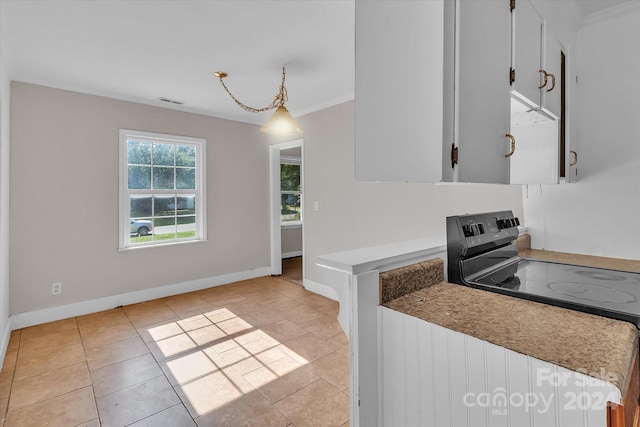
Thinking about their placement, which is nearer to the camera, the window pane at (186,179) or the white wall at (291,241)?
the window pane at (186,179)

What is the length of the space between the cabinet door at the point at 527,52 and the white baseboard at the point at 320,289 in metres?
3.06

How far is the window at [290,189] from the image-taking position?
6.48m

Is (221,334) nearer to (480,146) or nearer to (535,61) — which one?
(480,146)

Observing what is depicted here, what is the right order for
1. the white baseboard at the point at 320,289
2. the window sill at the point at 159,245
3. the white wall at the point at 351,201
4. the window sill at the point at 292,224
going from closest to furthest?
the white wall at the point at 351,201, the window sill at the point at 159,245, the white baseboard at the point at 320,289, the window sill at the point at 292,224

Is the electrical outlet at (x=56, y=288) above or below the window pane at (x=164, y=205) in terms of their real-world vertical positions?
below

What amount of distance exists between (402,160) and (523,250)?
4.84ft

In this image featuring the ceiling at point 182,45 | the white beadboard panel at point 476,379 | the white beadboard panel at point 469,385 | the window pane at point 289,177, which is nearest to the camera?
the white beadboard panel at point 469,385

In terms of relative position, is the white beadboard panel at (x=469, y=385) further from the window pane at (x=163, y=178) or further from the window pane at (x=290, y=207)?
the window pane at (x=290, y=207)

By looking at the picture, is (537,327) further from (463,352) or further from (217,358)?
(217,358)

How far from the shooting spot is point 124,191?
3.67 m

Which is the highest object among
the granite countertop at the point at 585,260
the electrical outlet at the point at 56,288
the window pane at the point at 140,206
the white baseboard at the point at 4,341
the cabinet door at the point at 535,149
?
the cabinet door at the point at 535,149

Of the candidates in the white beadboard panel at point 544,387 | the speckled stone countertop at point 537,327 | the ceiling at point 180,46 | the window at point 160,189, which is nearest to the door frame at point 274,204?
the window at point 160,189

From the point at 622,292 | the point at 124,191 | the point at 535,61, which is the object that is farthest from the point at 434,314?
the point at 124,191

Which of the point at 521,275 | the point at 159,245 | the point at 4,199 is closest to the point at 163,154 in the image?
the point at 159,245
